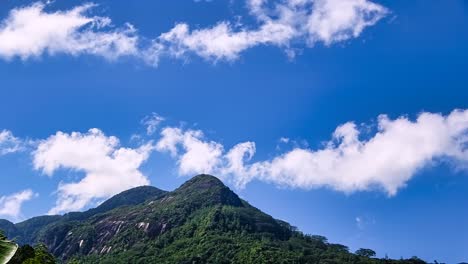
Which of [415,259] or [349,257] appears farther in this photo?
[349,257]

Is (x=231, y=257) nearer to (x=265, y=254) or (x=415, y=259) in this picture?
(x=265, y=254)

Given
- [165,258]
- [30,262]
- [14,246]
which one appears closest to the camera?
[14,246]

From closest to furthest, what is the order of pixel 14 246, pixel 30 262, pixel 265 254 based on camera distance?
pixel 14 246 < pixel 30 262 < pixel 265 254

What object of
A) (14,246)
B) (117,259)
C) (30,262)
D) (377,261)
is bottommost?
(14,246)

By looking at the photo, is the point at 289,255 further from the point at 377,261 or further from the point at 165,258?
the point at 165,258

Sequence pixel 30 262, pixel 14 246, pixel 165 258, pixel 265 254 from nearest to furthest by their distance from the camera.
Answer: pixel 14 246, pixel 30 262, pixel 265 254, pixel 165 258

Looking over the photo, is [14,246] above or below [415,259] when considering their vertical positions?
below

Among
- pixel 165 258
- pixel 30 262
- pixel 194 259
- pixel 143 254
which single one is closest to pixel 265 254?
pixel 194 259

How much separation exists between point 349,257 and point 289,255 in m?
30.3

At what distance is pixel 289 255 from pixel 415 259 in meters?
47.1

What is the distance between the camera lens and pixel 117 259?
652ft

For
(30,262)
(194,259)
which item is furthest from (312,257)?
(30,262)

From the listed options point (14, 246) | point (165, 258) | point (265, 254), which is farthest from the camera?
point (165, 258)

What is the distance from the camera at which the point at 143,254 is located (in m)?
199
